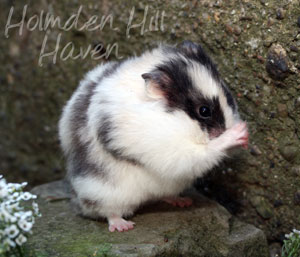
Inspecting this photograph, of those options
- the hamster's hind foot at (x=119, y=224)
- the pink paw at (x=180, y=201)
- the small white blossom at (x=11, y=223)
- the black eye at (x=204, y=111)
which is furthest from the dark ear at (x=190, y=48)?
the small white blossom at (x=11, y=223)

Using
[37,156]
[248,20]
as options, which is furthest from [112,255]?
[37,156]

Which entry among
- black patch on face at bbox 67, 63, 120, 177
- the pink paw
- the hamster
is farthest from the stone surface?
black patch on face at bbox 67, 63, 120, 177

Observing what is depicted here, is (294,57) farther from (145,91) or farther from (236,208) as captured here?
(236,208)

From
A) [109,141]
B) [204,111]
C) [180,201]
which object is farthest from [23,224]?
[180,201]

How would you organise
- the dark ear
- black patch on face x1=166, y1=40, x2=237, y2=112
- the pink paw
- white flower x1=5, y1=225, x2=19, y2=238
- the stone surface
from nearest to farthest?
white flower x1=5, y1=225, x2=19, y2=238 → the stone surface → black patch on face x1=166, y1=40, x2=237, y2=112 → the dark ear → the pink paw

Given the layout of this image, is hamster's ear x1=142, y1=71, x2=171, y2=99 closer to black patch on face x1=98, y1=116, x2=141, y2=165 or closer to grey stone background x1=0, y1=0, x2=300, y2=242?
black patch on face x1=98, y1=116, x2=141, y2=165

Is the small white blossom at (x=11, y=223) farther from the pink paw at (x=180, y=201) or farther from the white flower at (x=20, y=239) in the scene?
the pink paw at (x=180, y=201)
